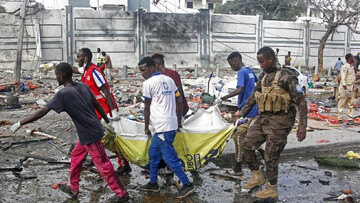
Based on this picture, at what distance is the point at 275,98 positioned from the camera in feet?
15.4

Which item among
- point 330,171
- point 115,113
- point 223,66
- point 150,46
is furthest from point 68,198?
point 223,66

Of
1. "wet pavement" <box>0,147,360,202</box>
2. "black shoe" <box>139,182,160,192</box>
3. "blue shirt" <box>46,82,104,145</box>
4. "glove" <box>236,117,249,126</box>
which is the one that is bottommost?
"wet pavement" <box>0,147,360,202</box>

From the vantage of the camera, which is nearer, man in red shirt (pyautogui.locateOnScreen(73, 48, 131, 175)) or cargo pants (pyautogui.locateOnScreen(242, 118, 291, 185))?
cargo pants (pyautogui.locateOnScreen(242, 118, 291, 185))

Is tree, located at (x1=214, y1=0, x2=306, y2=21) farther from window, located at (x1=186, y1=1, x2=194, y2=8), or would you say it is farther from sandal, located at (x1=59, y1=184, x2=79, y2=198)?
sandal, located at (x1=59, y1=184, x2=79, y2=198)

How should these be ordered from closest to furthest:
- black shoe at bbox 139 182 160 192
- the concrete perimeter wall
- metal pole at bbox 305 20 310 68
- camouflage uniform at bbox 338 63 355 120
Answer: black shoe at bbox 139 182 160 192, camouflage uniform at bbox 338 63 355 120, the concrete perimeter wall, metal pole at bbox 305 20 310 68

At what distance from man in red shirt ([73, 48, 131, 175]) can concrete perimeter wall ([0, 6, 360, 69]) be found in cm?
1945

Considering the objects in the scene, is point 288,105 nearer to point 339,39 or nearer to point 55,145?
point 55,145

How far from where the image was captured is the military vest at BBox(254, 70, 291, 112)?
15.4 ft


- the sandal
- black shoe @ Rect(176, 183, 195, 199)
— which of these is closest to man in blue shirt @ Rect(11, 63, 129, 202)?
the sandal

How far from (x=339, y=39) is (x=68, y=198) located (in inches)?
1372

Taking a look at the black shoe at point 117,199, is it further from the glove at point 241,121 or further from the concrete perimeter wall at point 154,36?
the concrete perimeter wall at point 154,36

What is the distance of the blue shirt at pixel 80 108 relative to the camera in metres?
4.49

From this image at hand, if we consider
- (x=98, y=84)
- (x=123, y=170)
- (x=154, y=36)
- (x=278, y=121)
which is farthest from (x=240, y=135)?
(x=154, y=36)

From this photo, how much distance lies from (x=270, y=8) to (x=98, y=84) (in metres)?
38.6
